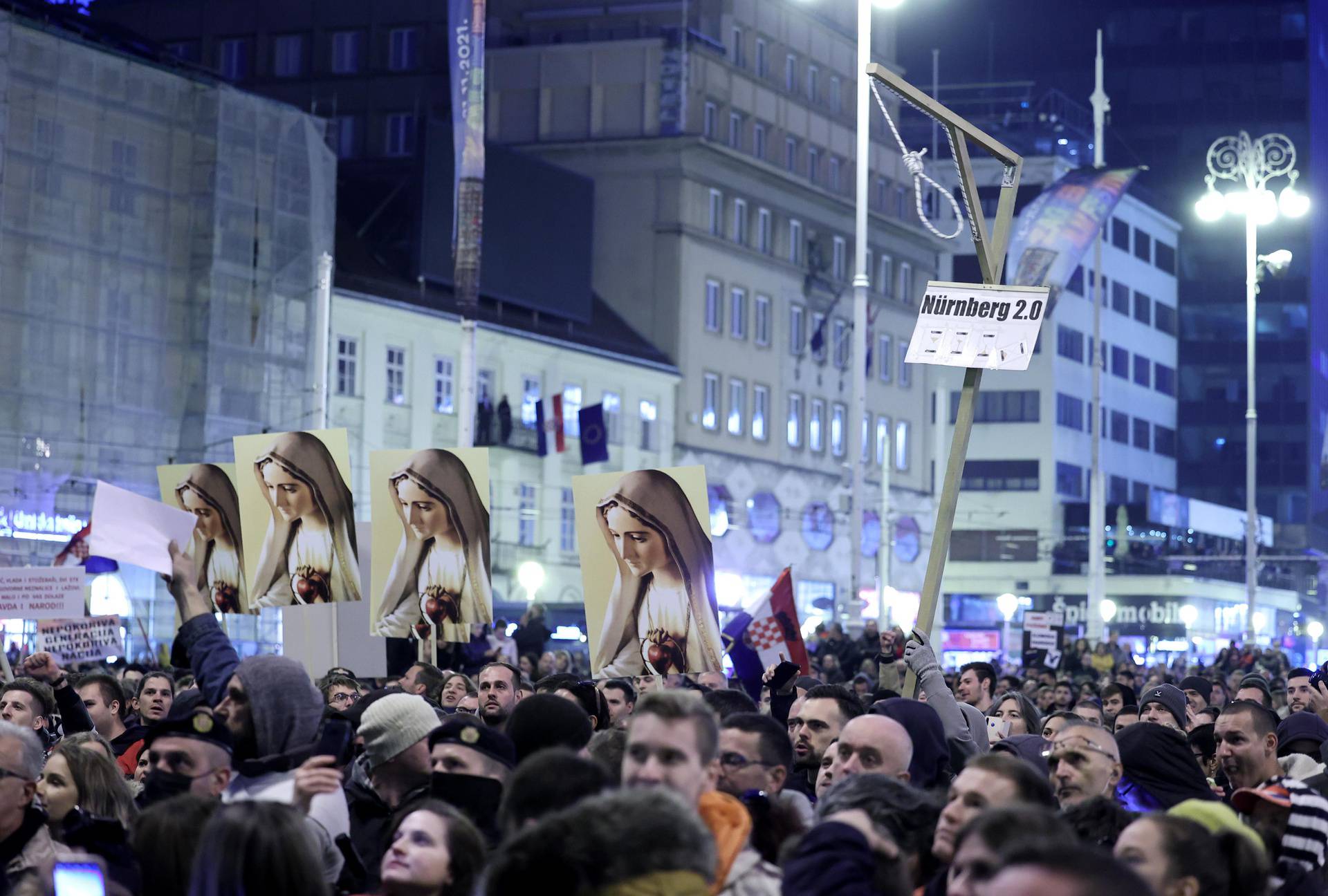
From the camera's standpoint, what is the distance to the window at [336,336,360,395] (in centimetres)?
5741

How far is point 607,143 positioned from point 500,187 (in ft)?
27.9

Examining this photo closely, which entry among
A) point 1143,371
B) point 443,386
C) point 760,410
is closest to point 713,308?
point 760,410

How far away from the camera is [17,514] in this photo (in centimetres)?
3988

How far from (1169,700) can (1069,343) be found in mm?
82971

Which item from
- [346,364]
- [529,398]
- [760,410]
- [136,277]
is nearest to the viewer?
[136,277]

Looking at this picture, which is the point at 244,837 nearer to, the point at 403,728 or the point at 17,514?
the point at 403,728

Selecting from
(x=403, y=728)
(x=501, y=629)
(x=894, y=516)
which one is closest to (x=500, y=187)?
(x=894, y=516)

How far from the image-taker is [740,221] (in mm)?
73062

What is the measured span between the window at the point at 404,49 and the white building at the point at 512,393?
10.4m

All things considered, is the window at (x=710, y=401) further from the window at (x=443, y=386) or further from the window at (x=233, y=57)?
the window at (x=233, y=57)

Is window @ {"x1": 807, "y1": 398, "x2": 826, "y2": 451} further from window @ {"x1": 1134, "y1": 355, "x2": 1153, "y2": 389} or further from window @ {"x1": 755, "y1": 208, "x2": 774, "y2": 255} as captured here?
window @ {"x1": 1134, "y1": 355, "x2": 1153, "y2": 389}

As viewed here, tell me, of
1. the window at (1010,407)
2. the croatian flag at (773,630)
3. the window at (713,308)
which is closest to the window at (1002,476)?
the window at (1010,407)

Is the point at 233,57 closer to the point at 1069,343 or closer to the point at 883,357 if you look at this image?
the point at 883,357

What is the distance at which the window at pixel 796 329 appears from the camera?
75.7 metres
